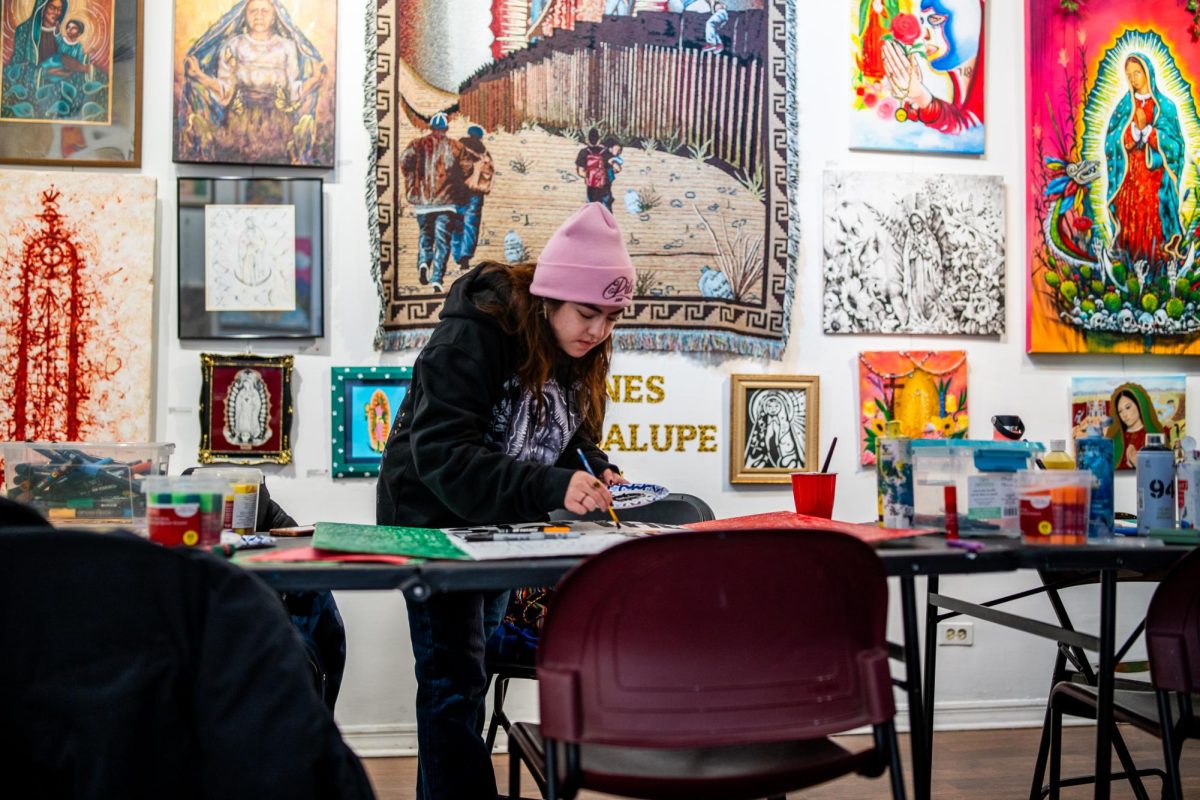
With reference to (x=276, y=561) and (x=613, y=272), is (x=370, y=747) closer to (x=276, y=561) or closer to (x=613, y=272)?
(x=613, y=272)

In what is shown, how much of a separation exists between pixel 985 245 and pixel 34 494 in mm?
3005

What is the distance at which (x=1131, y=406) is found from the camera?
143 inches

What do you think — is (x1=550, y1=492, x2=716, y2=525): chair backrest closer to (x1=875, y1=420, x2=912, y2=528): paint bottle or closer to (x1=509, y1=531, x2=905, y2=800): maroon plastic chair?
(x1=875, y1=420, x2=912, y2=528): paint bottle

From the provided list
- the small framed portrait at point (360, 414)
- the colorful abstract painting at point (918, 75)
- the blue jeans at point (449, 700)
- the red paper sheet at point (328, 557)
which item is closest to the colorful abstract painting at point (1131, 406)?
the colorful abstract painting at point (918, 75)

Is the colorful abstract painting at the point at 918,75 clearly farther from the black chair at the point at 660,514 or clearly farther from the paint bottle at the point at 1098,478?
the paint bottle at the point at 1098,478

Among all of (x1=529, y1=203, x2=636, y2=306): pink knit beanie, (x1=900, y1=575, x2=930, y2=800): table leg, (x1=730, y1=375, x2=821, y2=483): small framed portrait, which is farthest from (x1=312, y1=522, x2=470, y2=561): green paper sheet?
(x1=730, y1=375, x2=821, y2=483): small framed portrait

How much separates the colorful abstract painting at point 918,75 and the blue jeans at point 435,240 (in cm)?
142

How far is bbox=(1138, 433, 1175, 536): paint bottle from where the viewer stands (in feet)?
6.08

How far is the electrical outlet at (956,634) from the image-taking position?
140 inches

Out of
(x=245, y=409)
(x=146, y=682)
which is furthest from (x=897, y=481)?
(x=245, y=409)

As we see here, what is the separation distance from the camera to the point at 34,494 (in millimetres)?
1810

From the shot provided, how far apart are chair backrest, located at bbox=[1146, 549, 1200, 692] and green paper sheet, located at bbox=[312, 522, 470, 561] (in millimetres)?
1088

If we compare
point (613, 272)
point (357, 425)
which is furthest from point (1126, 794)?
point (357, 425)

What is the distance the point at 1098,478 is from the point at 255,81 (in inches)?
105
